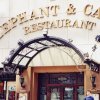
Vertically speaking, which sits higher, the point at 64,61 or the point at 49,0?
the point at 49,0

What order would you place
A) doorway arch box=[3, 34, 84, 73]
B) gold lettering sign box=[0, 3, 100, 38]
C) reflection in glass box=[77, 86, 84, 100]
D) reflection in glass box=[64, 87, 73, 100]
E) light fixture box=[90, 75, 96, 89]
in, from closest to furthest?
doorway arch box=[3, 34, 84, 73], light fixture box=[90, 75, 96, 89], gold lettering sign box=[0, 3, 100, 38], reflection in glass box=[77, 86, 84, 100], reflection in glass box=[64, 87, 73, 100]

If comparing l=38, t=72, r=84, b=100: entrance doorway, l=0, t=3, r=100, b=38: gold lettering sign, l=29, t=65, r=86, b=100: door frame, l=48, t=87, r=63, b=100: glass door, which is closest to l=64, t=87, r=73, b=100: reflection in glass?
l=38, t=72, r=84, b=100: entrance doorway

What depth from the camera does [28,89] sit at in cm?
1756

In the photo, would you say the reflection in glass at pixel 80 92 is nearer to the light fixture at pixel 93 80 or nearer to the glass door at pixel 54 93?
the glass door at pixel 54 93

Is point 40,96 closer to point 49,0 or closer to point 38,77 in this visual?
point 38,77

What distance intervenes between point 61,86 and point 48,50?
5.60 ft

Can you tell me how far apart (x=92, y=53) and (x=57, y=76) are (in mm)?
2358

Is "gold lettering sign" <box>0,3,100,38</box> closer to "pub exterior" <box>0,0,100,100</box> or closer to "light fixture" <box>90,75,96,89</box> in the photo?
"pub exterior" <box>0,0,100,100</box>

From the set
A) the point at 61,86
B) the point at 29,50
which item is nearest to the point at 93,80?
the point at 61,86

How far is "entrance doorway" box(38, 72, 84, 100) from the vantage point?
58.2 ft

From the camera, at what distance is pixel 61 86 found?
711 inches

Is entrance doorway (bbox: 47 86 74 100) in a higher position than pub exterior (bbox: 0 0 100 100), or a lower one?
lower

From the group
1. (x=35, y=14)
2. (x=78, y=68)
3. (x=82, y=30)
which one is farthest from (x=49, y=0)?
(x=78, y=68)

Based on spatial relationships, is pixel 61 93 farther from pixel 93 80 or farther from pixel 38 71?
pixel 93 80
